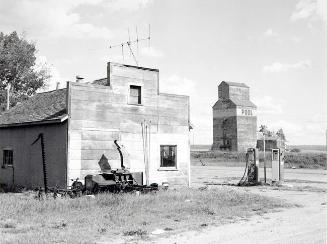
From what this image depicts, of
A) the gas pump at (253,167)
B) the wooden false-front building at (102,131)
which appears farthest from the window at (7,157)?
the gas pump at (253,167)

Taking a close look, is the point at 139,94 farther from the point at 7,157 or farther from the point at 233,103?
the point at 233,103

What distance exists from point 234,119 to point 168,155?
5517cm

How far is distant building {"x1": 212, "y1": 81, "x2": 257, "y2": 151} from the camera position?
3014 inches

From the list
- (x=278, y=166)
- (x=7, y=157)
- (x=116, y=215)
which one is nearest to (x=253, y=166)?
(x=278, y=166)

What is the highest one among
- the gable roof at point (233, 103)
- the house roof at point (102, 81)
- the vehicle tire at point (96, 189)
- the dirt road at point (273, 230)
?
the gable roof at point (233, 103)

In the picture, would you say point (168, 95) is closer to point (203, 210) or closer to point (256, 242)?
point (203, 210)

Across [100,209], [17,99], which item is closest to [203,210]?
[100,209]

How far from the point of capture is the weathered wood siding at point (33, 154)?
19.2 m

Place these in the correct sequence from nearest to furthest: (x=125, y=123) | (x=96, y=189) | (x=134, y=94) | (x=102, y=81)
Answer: (x=96, y=189), (x=125, y=123), (x=134, y=94), (x=102, y=81)

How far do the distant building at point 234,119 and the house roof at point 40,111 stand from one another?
2152 inches

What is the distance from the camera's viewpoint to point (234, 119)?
251ft

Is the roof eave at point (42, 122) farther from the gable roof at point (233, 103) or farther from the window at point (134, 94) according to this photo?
the gable roof at point (233, 103)

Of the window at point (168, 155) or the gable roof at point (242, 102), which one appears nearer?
the window at point (168, 155)

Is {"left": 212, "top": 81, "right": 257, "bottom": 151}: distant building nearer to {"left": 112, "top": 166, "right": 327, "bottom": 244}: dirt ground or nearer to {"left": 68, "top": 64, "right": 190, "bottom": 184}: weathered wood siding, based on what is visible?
{"left": 68, "top": 64, "right": 190, "bottom": 184}: weathered wood siding
